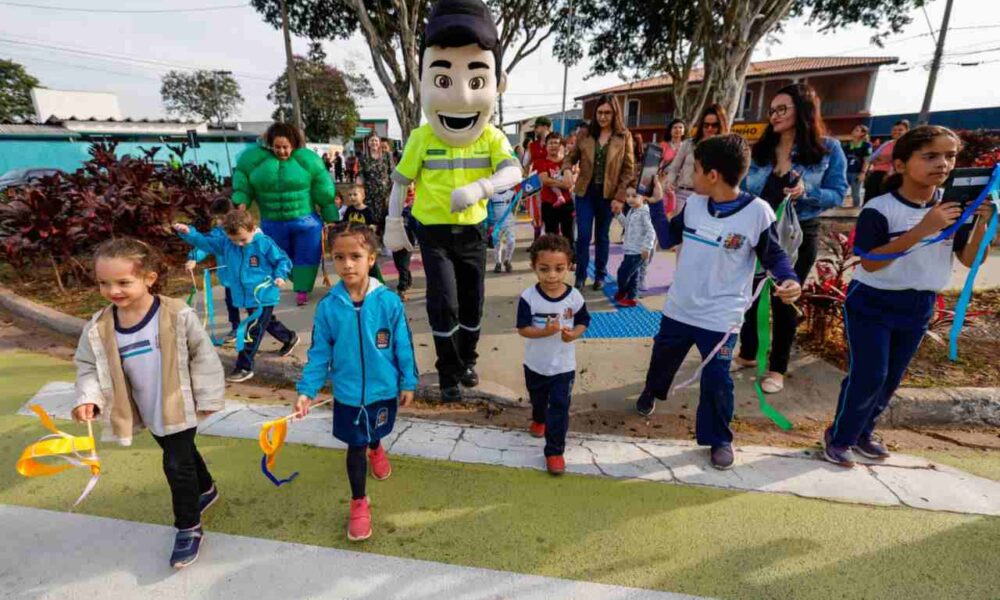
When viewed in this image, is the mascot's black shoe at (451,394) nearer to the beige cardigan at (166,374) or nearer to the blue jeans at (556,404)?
the blue jeans at (556,404)

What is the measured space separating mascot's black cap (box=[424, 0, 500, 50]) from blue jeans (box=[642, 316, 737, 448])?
1890mm

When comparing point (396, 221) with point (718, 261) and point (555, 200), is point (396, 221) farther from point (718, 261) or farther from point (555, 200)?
point (555, 200)

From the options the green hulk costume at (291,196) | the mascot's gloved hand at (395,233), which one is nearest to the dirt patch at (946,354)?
the mascot's gloved hand at (395,233)

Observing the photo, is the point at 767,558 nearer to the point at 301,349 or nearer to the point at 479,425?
the point at 479,425

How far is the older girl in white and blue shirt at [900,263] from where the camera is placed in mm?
2150

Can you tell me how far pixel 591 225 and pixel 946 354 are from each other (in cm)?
288

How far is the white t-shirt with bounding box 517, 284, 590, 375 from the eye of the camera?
2.45 meters

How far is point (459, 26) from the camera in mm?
2842

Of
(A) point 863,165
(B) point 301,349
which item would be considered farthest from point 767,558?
(A) point 863,165

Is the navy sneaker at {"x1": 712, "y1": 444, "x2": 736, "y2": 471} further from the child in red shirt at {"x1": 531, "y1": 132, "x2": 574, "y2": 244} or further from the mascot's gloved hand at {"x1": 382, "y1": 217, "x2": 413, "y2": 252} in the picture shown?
the child in red shirt at {"x1": 531, "y1": 132, "x2": 574, "y2": 244}

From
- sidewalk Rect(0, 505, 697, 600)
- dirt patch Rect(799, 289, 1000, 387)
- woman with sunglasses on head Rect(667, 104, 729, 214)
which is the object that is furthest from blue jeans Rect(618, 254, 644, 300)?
sidewalk Rect(0, 505, 697, 600)

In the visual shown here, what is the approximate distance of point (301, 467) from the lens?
2576mm

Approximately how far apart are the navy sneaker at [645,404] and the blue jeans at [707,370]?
0.28m

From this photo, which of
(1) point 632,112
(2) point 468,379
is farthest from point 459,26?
(1) point 632,112
